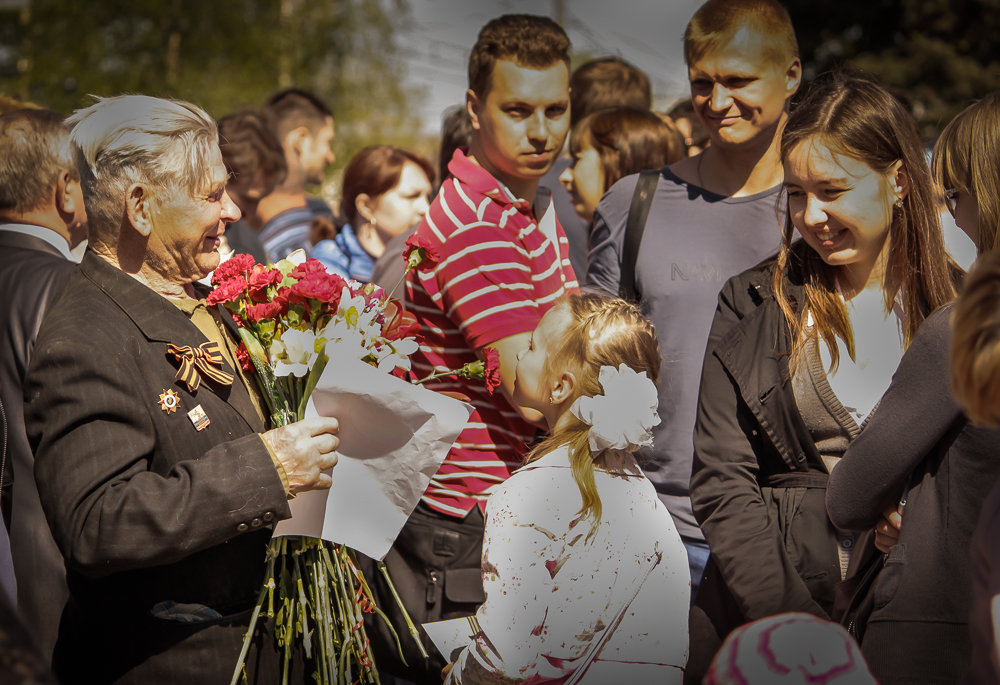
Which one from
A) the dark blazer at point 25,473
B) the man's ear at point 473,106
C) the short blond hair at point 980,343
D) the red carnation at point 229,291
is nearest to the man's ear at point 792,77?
the man's ear at point 473,106

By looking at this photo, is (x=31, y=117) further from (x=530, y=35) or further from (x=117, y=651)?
(x=117, y=651)

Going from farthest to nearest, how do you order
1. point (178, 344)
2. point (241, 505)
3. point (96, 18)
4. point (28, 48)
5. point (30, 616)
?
1. point (96, 18)
2. point (28, 48)
3. point (30, 616)
4. point (178, 344)
5. point (241, 505)

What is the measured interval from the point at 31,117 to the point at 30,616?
5.60 ft

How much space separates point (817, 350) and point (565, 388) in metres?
0.66

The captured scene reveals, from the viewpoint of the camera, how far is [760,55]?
312 cm

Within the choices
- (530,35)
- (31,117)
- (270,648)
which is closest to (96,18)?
(31,117)

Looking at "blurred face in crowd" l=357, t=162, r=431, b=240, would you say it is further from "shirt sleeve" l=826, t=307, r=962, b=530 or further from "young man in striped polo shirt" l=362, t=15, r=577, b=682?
"shirt sleeve" l=826, t=307, r=962, b=530

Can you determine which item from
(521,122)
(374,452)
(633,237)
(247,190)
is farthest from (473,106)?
(247,190)

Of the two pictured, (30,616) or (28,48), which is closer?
(30,616)

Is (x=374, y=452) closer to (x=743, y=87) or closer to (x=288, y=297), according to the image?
(x=288, y=297)

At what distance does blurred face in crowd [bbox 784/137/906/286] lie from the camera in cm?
253

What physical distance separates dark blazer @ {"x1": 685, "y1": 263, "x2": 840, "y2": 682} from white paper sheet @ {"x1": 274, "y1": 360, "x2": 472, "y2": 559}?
0.65 metres

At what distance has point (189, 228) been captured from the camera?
245 cm

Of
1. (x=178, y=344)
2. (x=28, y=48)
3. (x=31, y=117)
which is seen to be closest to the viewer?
(x=178, y=344)
